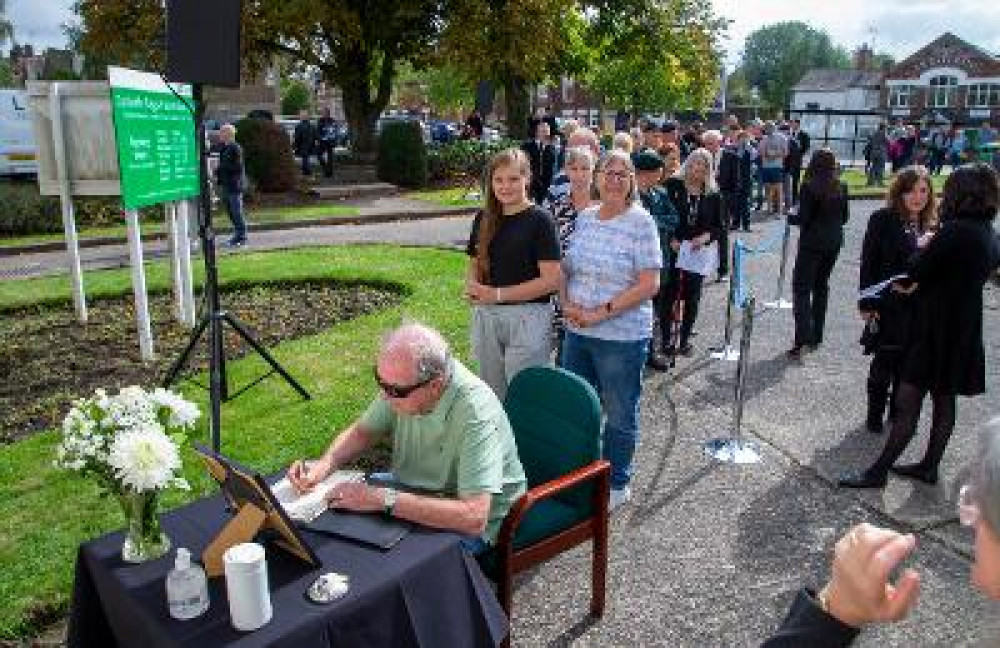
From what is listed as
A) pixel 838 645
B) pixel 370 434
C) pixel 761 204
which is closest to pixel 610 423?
pixel 370 434

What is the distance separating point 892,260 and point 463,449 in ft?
13.0

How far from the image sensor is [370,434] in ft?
10.9

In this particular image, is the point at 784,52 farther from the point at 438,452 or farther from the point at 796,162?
the point at 438,452

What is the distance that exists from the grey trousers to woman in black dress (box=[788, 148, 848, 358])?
3691 millimetres

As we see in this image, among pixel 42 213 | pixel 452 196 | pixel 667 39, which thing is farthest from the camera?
pixel 667 39

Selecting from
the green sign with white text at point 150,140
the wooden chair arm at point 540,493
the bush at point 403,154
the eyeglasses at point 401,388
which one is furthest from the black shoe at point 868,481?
the bush at point 403,154

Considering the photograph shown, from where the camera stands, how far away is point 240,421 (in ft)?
18.8

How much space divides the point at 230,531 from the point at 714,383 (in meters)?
5.09

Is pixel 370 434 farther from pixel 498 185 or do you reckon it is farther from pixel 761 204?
pixel 761 204

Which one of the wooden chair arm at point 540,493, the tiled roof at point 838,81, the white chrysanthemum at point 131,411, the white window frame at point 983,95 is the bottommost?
the wooden chair arm at point 540,493

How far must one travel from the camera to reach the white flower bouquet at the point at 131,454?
235 centimetres

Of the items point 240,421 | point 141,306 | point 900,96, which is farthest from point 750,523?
point 900,96

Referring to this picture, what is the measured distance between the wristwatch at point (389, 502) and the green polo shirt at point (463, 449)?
261 millimetres

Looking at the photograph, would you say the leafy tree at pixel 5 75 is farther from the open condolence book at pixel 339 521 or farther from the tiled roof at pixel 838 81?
the tiled roof at pixel 838 81
